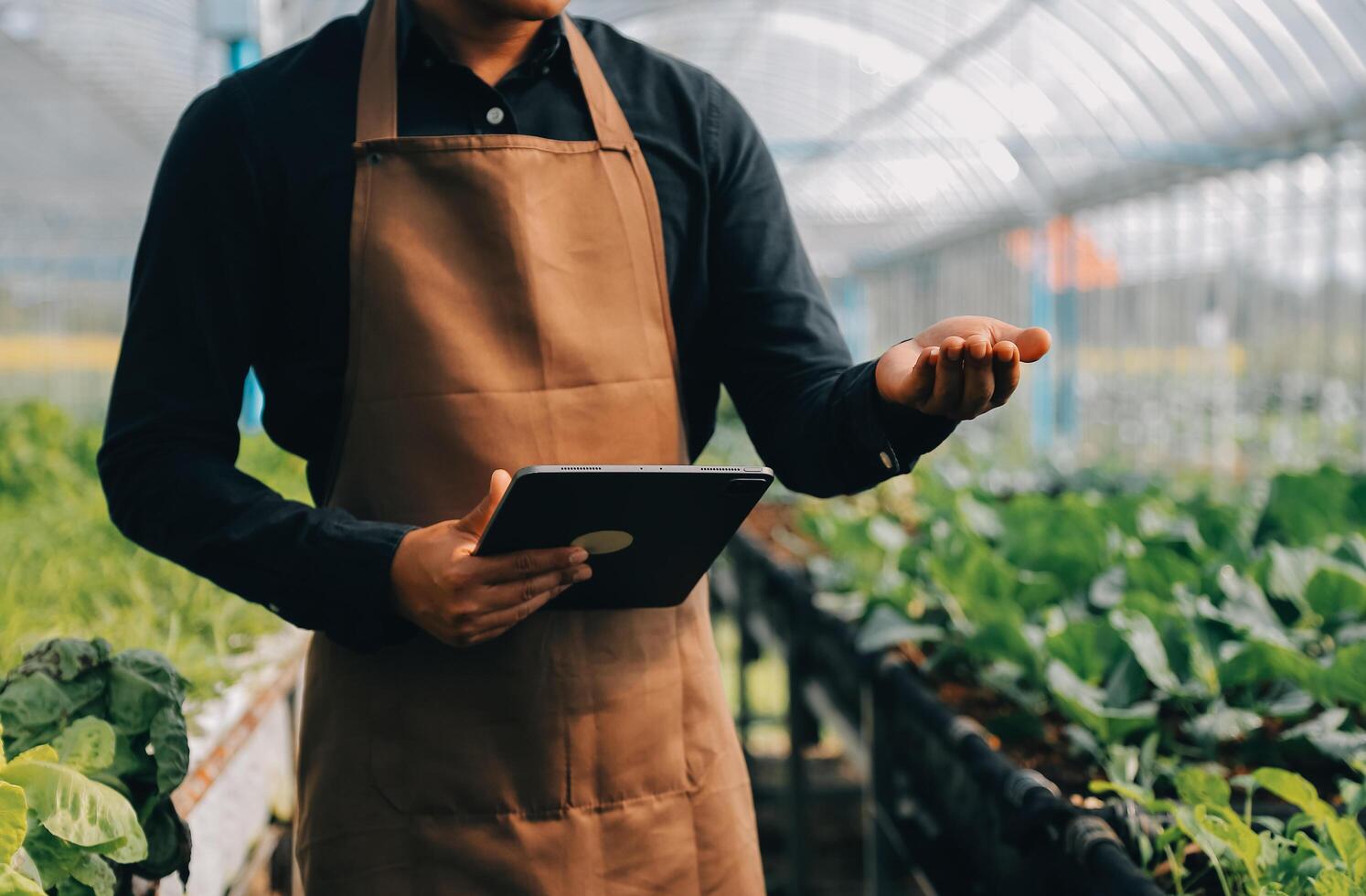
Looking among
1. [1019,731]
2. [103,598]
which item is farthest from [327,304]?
[1019,731]

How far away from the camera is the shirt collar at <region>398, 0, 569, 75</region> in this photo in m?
1.33

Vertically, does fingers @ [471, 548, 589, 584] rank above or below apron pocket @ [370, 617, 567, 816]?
above

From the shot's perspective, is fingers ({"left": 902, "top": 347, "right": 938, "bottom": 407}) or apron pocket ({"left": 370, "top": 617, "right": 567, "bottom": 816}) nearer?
fingers ({"left": 902, "top": 347, "right": 938, "bottom": 407})

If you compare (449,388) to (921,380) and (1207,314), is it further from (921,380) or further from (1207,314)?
(1207,314)

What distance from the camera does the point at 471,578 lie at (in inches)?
44.0

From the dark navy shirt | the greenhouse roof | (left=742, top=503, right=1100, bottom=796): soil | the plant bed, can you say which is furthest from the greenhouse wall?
the dark navy shirt

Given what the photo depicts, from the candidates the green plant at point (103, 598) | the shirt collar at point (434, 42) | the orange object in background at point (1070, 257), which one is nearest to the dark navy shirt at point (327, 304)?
the shirt collar at point (434, 42)

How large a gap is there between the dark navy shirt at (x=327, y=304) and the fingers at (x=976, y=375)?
0.08 m

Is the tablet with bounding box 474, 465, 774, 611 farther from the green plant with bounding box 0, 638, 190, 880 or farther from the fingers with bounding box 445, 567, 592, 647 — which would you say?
the green plant with bounding box 0, 638, 190, 880

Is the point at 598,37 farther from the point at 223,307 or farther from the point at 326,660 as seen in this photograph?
the point at 326,660

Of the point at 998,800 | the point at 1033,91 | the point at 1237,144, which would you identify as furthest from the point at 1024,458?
the point at 998,800

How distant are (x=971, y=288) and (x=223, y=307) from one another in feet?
43.6

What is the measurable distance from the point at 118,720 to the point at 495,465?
0.43m

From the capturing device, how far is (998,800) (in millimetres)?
1840
